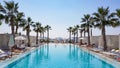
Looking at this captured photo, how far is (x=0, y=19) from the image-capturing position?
2502 centimetres

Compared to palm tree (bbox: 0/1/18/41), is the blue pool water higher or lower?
lower

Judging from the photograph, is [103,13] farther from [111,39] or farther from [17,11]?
[17,11]

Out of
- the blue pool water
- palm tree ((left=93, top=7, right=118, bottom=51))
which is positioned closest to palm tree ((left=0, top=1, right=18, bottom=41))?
the blue pool water

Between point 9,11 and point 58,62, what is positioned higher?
point 9,11

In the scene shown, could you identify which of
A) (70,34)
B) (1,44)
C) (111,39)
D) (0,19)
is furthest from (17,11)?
(70,34)

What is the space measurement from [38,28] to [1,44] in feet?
87.9

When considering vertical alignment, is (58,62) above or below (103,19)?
below

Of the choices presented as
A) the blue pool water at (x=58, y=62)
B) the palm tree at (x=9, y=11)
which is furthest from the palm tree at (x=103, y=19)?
the palm tree at (x=9, y=11)

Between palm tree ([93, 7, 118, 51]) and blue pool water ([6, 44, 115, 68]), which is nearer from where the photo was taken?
blue pool water ([6, 44, 115, 68])

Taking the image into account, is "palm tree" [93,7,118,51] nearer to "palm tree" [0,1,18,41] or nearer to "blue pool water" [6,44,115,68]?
"blue pool water" [6,44,115,68]

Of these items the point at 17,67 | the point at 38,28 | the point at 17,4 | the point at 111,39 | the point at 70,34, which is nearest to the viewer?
the point at 17,67

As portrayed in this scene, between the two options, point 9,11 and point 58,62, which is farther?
point 9,11

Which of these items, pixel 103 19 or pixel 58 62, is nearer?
pixel 58 62

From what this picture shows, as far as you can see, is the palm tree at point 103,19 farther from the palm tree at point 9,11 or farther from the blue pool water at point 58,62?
the palm tree at point 9,11
